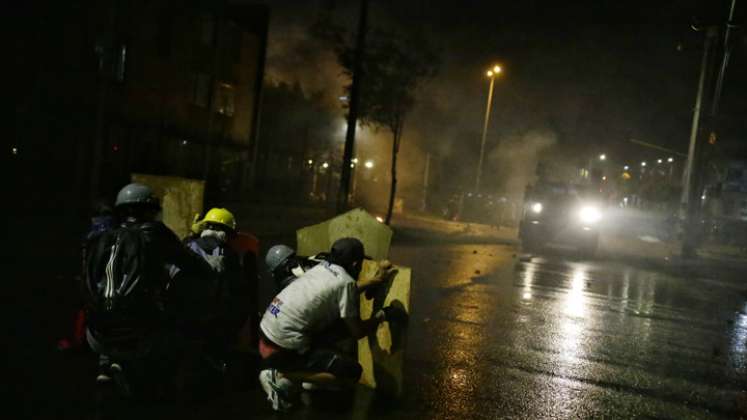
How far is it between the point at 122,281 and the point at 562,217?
764 inches

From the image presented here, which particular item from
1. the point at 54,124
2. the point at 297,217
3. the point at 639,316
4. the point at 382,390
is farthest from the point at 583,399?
the point at 54,124

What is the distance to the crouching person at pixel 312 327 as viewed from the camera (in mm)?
4348

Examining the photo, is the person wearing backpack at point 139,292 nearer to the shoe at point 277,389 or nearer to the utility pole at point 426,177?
the shoe at point 277,389

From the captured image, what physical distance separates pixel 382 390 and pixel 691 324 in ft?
22.9

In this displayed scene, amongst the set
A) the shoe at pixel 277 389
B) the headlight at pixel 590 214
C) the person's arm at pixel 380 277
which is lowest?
the shoe at pixel 277 389

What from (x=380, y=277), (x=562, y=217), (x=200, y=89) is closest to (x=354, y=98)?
(x=562, y=217)

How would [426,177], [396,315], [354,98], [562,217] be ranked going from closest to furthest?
1. [396,315]
2. [354,98]
3. [562,217]
4. [426,177]

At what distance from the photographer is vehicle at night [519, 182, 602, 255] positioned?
21359mm

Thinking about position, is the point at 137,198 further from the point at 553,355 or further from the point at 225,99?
the point at 225,99

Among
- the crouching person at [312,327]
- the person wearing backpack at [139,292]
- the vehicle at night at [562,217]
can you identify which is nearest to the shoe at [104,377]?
the person wearing backpack at [139,292]

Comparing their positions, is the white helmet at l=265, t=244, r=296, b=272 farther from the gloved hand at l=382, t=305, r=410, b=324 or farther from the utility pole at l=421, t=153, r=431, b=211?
the utility pole at l=421, t=153, r=431, b=211

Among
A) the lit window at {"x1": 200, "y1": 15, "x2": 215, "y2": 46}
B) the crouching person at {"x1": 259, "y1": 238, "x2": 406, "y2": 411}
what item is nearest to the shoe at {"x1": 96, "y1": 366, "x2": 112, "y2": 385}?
the crouching person at {"x1": 259, "y1": 238, "x2": 406, "y2": 411}

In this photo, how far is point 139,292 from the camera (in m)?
4.35

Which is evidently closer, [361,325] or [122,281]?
[122,281]
